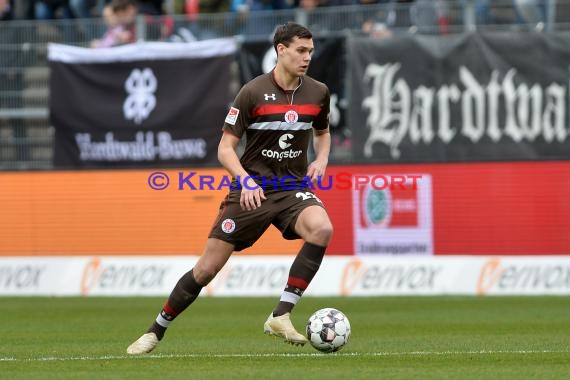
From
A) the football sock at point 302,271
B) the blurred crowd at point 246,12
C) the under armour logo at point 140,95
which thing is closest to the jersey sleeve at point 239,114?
the football sock at point 302,271

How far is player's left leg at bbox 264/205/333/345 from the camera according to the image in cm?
1029

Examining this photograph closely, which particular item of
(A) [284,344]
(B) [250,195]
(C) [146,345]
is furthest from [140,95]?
(B) [250,195]

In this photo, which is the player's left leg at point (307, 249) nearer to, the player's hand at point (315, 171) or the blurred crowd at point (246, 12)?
the player's hand at point (315, 171)

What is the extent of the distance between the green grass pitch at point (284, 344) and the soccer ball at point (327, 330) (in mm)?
131

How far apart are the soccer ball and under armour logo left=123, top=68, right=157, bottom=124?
11.7m

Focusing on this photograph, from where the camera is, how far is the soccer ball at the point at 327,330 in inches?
399

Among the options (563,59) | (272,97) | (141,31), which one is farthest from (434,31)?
(272,97)

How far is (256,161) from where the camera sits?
1073cm

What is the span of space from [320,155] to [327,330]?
158cm

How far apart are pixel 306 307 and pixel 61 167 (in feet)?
20.5

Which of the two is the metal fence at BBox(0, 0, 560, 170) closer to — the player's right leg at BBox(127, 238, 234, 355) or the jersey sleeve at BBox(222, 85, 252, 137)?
the jersey sleeve at BBox(222, 85, 252, 137)

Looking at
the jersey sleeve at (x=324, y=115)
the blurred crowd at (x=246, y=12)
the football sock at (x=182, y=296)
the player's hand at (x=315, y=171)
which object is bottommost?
the football sock at (x=182, y=296)

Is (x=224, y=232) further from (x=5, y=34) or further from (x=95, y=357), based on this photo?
(x=5, y=34)

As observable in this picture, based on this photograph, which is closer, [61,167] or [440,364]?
[440,364]
